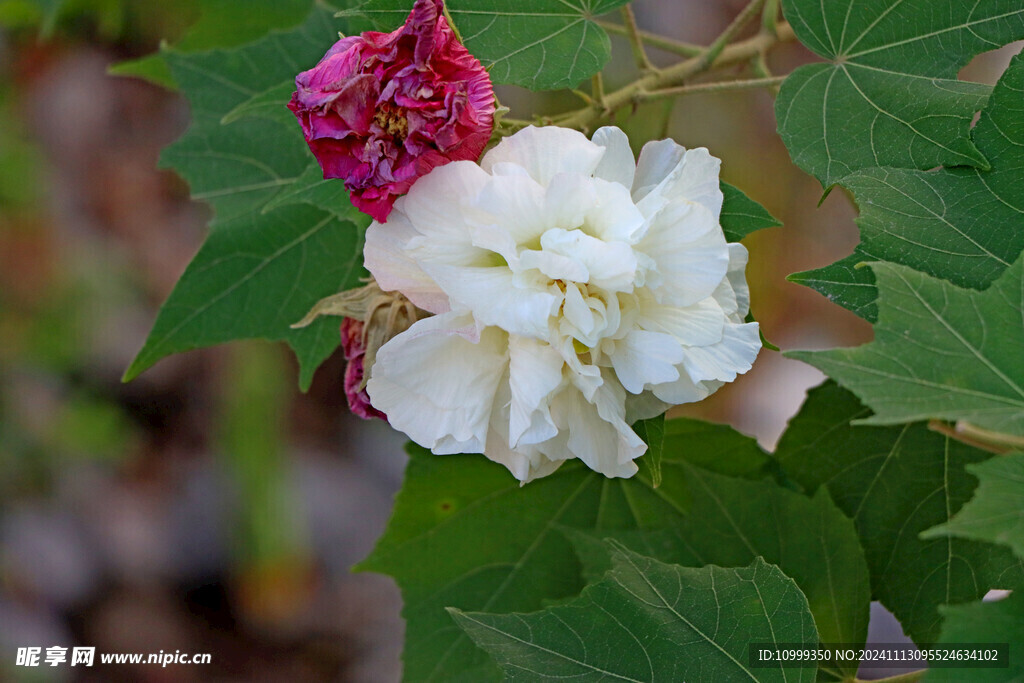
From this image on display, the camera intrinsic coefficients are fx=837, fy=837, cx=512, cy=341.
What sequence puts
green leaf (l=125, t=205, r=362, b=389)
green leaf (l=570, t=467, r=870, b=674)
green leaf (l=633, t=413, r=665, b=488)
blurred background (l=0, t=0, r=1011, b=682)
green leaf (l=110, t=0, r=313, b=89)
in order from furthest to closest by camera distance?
blurred background (l=0, t=0, r=1011, b=682) → green leaf (l=110, t=0, r=313, b=89) → green leaf (l=125, t=205, r=362, b=389) → green leaf (l=570, t=467, r=870, b=674) → green leaf (l=633, t=413, r=665, b=488)

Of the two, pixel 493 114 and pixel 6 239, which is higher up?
pixel 493 114

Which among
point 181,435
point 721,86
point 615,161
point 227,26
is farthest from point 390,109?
point 181,435

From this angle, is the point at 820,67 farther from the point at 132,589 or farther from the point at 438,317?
the point at 132,589

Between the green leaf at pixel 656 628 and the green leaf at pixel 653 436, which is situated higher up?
the green leaf at pixel 653 436

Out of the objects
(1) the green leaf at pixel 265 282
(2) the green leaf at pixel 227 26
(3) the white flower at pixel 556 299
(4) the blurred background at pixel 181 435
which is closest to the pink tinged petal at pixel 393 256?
(3) the white flower at pixel 556 299

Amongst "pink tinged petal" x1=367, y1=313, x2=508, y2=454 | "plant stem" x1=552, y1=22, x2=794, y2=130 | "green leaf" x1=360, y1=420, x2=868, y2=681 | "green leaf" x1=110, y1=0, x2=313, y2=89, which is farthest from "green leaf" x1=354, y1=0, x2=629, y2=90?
"green leaf" x1=110, y1=0, x2=313, y2=89

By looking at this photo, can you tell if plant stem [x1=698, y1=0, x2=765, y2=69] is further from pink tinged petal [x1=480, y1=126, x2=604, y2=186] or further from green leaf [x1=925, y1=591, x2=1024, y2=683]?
green leaf [x1=925, y1=591, x2=1024, y2=683]

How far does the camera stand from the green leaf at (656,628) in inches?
17.8

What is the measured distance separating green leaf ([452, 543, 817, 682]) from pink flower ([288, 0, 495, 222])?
0.77 ft

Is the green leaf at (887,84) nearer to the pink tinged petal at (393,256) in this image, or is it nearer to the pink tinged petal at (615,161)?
the pink tinged petal at (615,161)

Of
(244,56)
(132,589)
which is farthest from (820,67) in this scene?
(132,589)

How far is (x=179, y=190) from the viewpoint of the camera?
175cm

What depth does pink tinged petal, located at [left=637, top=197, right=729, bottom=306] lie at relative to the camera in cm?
39

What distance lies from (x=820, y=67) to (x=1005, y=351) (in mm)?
226
